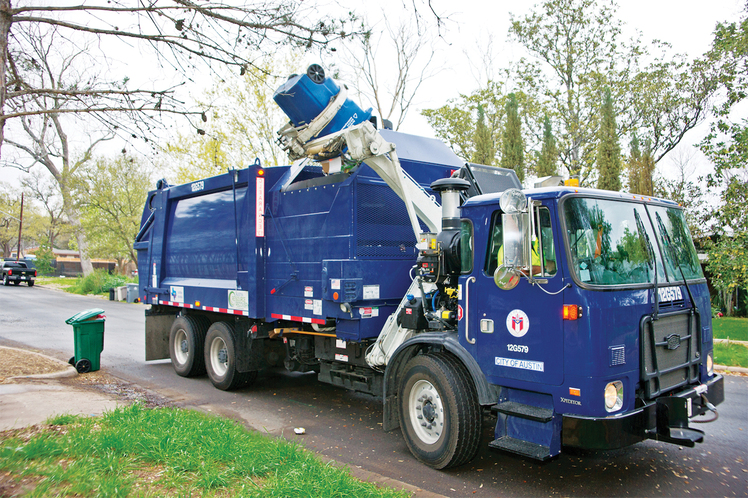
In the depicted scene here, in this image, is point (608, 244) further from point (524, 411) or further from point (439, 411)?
point (439, 411)

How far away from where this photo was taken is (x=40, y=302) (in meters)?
22.4

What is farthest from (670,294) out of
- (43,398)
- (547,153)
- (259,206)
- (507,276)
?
(547,153)

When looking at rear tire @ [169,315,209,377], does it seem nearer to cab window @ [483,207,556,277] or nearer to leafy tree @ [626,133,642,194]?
cab window @ [483,207,556,277]

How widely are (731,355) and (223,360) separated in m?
9.00

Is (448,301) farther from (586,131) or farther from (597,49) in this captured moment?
(597,49)

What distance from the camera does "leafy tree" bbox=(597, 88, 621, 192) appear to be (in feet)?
63.2

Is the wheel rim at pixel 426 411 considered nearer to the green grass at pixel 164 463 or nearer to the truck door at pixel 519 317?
the truck door at pixel 519 317

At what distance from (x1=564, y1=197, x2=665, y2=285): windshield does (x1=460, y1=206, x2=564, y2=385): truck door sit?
0.50 ft

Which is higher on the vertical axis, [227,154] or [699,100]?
[699,100]

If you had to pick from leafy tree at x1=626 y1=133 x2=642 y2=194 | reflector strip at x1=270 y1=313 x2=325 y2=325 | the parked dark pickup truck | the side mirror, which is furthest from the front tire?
the parked dark pickup truck

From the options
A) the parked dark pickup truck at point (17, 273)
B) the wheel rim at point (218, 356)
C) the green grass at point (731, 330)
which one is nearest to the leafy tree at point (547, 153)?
the green grass at point (731, 330)

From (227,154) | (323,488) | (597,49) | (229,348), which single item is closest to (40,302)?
(227,154)

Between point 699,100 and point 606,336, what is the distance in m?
21.3

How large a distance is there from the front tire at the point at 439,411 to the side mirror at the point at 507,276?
979 millimetres
